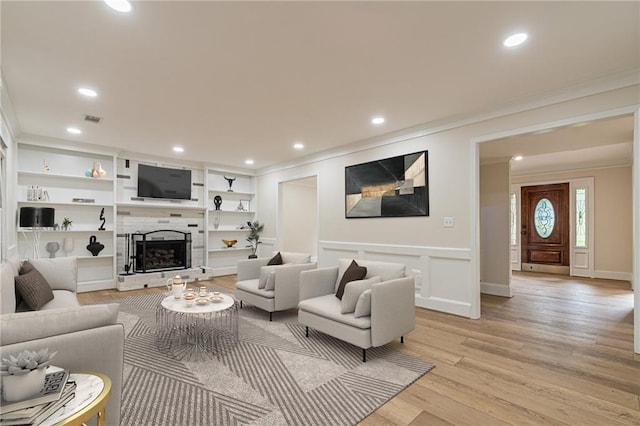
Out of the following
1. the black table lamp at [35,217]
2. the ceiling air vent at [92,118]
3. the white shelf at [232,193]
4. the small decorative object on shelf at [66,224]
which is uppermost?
the ceiling air vent at [92,118]

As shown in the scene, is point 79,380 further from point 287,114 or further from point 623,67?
point 623,67

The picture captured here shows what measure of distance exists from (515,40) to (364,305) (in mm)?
2451

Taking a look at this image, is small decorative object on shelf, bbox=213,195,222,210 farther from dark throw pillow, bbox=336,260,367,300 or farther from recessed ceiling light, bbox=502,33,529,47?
recessed ceiling light, bbox=502,33,529,47

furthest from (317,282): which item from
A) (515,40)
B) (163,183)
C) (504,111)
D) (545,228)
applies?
(545,228)

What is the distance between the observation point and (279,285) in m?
3.82

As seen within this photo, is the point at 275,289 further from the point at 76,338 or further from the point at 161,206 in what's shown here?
the point at 161,206

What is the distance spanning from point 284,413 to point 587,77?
3.96 meters

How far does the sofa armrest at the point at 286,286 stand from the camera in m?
3.82

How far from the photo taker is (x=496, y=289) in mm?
5367

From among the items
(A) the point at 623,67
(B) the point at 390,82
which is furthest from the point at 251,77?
(A) the point at 623,67

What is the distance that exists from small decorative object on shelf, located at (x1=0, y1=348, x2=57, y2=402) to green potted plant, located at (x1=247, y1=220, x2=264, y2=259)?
6.50m

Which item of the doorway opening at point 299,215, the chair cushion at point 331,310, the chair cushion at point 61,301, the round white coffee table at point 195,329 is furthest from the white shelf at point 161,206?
the chair cushion at point 331,310

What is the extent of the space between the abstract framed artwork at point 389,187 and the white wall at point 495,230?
6.34 feet

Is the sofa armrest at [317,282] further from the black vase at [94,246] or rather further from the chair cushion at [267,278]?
the black vase at [94,246]
